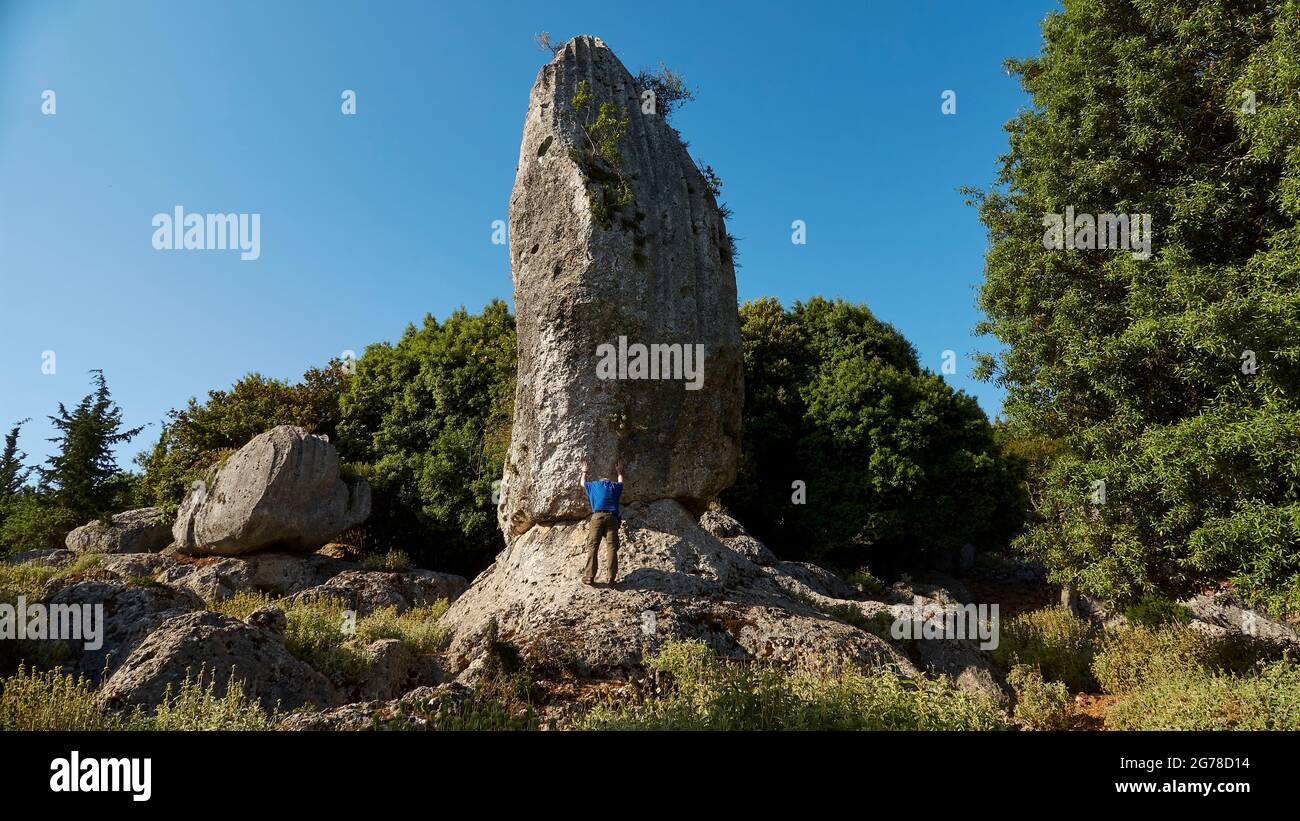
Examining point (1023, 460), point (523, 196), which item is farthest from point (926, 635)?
point (1023, 460)

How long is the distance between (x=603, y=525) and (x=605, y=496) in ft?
1.46

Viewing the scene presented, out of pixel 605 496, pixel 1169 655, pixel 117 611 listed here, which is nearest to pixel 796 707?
pixel 605 496

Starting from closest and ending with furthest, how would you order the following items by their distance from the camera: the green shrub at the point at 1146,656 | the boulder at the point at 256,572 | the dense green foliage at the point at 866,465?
the green shrub at the point at 1146,656 → the boulder at the point at 256,572 → the dense green foliage at the point at 866,465

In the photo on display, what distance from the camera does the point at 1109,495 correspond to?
10875 mm

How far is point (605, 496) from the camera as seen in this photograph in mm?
10219

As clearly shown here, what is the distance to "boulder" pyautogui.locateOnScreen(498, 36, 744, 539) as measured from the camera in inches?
468

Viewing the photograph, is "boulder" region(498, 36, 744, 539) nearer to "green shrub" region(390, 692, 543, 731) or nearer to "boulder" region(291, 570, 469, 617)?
"boulder" region(291, 570, 469, 617)

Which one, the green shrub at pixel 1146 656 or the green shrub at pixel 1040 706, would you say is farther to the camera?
the green shrub at pixel 1146 656

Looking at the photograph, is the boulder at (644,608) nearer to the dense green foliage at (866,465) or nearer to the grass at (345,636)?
the grass at (345,636)

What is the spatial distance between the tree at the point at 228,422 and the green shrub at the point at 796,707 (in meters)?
22.0

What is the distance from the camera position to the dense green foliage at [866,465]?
859 inches

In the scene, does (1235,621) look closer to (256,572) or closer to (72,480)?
(256,572)

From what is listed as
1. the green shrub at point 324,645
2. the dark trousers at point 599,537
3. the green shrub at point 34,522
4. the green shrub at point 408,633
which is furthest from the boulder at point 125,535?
the dark trousers at point 599,537
